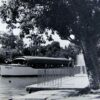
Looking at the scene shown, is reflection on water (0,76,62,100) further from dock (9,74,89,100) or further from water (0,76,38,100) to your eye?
dock (9,74,89,100)

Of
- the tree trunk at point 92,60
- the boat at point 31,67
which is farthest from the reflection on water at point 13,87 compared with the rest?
the boat at point 31,67

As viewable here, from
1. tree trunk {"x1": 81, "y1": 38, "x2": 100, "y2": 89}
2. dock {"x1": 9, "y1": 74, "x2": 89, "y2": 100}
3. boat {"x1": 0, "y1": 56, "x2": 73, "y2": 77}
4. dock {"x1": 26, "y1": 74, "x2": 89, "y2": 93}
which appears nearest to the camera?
dock {"x1": 9, "y1": 74, "x2": 89, "y2": 100}

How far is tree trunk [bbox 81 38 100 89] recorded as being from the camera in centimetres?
2314

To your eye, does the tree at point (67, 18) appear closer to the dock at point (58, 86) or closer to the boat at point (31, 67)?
the dock at point (58, 86)

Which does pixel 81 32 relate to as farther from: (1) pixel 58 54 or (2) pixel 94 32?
(1) pixel 58 54

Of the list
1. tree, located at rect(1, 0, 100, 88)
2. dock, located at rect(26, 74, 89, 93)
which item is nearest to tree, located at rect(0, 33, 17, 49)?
dock, located at rect(26, 74, 89, 93)

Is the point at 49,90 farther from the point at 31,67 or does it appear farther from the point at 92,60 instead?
the point at 31,67


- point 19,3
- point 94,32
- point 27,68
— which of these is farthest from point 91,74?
point 27,68

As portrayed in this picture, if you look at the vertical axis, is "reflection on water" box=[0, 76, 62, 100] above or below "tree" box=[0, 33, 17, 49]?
below

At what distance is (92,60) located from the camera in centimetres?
2308

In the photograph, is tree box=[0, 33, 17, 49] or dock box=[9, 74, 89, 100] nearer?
dock box=[9, 74, 89, 100]

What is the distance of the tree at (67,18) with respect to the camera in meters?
21.5

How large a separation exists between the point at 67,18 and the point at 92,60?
3.28 meters

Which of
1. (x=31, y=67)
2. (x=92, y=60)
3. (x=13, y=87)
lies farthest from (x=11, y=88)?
(x=31, y=67)
